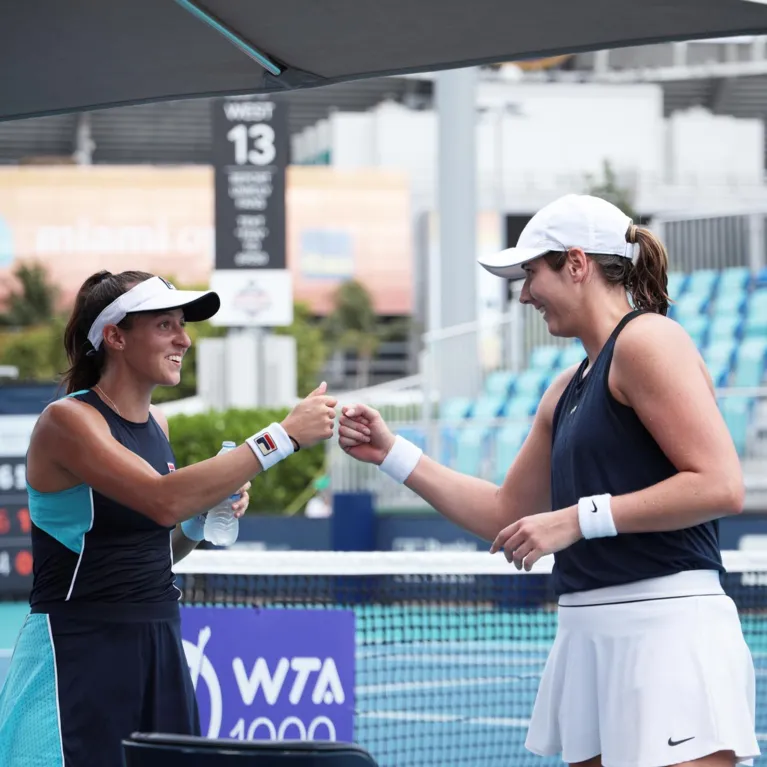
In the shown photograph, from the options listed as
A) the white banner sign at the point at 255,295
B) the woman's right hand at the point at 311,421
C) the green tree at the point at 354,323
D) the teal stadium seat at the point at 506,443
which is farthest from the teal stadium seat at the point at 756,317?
the green tree at the point at 354,323

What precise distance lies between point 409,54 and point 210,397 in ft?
59.2

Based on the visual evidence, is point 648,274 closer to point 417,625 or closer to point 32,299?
point 417,625

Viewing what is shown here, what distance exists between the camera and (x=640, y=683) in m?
2.84

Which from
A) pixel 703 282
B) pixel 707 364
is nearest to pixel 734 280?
pixel 703 282

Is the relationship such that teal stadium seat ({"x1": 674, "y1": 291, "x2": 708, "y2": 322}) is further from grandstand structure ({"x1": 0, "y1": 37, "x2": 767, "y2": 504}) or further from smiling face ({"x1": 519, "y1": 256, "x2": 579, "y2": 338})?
smiling face ({"x1": 519, "y1": 256, "x2": 579, "y2": 338})

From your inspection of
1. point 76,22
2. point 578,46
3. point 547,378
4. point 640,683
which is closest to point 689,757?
point 640,683

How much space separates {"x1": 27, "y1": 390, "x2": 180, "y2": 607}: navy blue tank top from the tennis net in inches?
57.4

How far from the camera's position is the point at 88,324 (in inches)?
131

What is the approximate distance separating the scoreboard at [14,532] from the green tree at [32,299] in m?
27.0

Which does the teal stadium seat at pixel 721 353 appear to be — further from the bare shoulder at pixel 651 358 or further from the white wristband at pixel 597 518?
the white wristband at pixel 597 518

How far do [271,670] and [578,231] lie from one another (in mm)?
2198

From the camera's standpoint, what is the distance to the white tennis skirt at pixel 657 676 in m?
2.80

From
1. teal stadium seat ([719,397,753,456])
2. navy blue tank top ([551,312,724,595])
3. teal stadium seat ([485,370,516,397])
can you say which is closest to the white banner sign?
teal stadium seat ([485,370,516,397])

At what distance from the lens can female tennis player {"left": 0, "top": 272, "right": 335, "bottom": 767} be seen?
3.01 m
